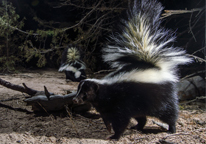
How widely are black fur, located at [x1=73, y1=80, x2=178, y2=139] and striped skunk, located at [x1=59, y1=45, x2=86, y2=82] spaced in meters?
2.90

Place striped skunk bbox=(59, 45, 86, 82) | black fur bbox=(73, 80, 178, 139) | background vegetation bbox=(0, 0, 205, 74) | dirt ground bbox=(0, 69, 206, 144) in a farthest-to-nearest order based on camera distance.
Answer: striped skunk bbox=(59, 45, 86, 82)
background vegetation bbox=(0, 0, 205, 74)
black fur bbox=(73, 80, 178, 139)
dirt ground bbox=(0, 69, 206, 144)

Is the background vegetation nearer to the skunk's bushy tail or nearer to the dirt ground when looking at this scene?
the skunk's bushy tail

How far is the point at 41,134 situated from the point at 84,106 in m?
0.95

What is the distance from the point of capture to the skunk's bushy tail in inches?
85.6

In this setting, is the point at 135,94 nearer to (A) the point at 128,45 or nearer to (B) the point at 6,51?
(A) the point at 128,45

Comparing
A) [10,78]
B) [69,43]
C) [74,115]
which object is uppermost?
[69,43]

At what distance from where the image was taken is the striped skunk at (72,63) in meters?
4.96

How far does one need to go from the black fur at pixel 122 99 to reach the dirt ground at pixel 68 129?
0.25 m

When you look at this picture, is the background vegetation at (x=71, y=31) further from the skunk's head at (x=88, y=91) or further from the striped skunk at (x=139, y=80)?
the skunk's head at (x=88, y=91)

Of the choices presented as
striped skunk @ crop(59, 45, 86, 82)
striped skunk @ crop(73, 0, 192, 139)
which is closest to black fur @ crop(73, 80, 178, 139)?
striped skunk @ crop(73, 0, 192, 139)

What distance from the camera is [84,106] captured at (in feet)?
9.07

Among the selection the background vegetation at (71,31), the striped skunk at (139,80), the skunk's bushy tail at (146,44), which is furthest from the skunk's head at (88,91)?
the background vegetation at (71,31)

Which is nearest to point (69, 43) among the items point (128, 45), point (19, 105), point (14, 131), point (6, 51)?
point (6, 51)

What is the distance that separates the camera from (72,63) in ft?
16.8
